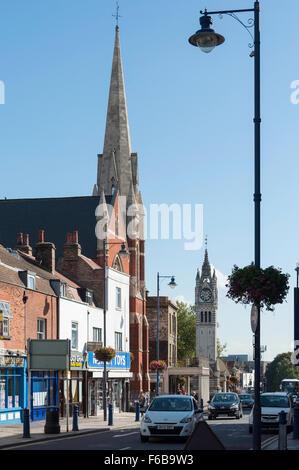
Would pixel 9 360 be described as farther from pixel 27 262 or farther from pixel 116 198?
pixel 116 198

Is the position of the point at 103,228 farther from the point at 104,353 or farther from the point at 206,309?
the point at 206,309

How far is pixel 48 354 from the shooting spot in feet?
102

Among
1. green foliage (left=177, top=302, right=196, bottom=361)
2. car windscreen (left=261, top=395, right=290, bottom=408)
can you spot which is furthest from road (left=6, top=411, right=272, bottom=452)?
green foliage (left=177, top=302, right=196, bottom=361)

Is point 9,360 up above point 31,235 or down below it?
below

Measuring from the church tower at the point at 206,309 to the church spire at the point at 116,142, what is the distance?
7869cm

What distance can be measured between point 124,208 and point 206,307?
294 feet

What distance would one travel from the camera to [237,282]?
17484 millimetres

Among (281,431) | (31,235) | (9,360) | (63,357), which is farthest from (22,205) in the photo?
(281,431)

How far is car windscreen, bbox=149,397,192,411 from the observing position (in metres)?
25.8

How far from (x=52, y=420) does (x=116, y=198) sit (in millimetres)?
39506

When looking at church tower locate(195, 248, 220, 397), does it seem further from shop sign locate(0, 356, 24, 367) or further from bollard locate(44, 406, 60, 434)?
bollard locate(44, 406, 60, 434)

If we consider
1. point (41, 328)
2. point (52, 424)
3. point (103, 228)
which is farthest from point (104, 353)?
point (103, 228)

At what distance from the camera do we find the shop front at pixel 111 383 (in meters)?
49.5
